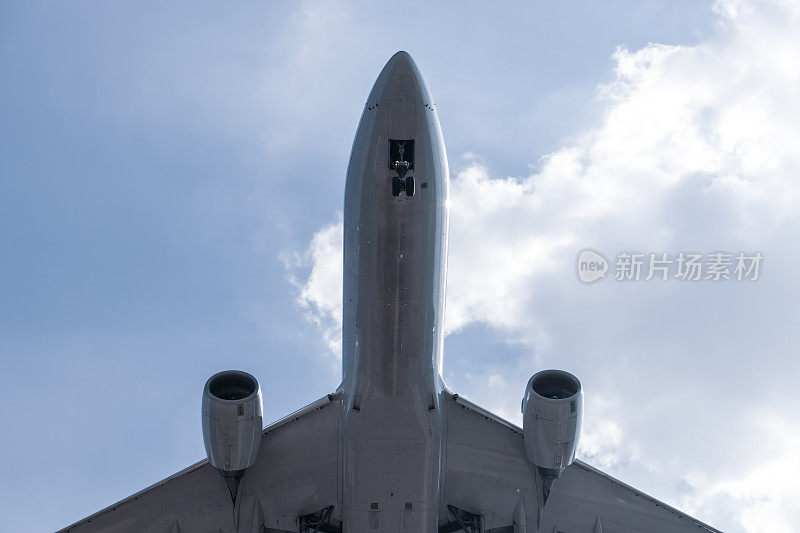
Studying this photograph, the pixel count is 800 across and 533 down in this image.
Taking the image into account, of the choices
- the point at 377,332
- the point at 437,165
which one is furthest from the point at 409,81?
the point at 377,332

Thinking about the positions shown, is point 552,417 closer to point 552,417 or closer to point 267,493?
point 552,417

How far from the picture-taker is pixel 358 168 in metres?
16.0

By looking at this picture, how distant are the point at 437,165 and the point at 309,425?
6.50 metres

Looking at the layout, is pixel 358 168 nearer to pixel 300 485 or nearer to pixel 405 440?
pixel 405 440

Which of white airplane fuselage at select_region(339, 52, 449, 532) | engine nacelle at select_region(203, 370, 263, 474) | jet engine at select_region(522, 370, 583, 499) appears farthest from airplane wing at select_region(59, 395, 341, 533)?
jet engine at select_region(522, 370, 583, 499)

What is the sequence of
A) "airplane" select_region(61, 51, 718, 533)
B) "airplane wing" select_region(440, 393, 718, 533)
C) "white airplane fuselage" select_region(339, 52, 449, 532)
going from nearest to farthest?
"white airplane fuselage" select_region(339, 52, 449, 532) < "airplane" select_region(61, 51, 718, 533) < "airplane wing" select_region(440, 393, 718, 533)

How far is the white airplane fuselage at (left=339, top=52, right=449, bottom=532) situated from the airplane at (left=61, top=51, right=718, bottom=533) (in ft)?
0.08

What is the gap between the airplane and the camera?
1579 centimetres

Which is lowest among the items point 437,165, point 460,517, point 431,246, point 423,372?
point 460,517

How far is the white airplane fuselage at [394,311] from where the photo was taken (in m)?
15.6

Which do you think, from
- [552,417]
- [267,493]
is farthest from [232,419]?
[552,417]

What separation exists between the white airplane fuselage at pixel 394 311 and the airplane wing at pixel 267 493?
2.64 ft

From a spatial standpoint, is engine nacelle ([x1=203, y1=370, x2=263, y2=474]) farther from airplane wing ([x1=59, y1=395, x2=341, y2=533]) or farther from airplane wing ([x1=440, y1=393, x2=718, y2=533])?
airplane wing ([x1=440, y1=393, x2=718, y2=533])

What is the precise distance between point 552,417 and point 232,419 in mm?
5853
